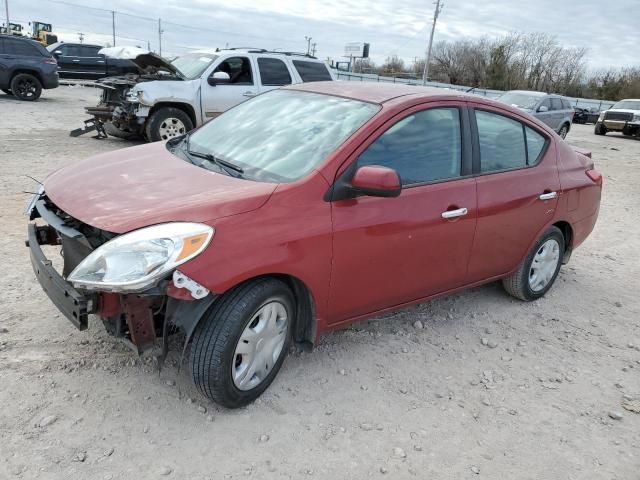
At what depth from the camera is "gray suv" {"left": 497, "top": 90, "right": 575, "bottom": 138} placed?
16.4 metres

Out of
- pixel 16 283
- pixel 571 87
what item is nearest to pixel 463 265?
pixel 16 283

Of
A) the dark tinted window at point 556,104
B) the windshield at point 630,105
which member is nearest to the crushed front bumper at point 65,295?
the dark tinted window at point 556,104

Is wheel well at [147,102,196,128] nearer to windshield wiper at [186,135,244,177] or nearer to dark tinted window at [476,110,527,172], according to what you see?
windshield wiper at [186,135,244,177]

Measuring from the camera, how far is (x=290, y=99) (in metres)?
3.76

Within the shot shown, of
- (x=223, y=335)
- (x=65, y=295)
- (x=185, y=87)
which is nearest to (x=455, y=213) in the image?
(x=223, y=335)

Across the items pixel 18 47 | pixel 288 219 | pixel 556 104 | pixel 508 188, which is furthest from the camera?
pixel 556 104

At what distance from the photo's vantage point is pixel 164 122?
980cm

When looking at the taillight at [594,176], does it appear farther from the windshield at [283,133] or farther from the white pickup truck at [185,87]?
the white pickup truck at [185,87]

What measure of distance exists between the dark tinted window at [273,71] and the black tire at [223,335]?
8332 mm

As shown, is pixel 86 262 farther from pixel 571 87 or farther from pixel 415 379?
pixel 571 87

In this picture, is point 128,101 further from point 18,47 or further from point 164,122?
point 18,47

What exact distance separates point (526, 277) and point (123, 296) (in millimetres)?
3238

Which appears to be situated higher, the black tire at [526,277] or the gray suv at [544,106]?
the gray suv at [544,106]

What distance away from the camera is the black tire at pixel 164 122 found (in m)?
9.67
